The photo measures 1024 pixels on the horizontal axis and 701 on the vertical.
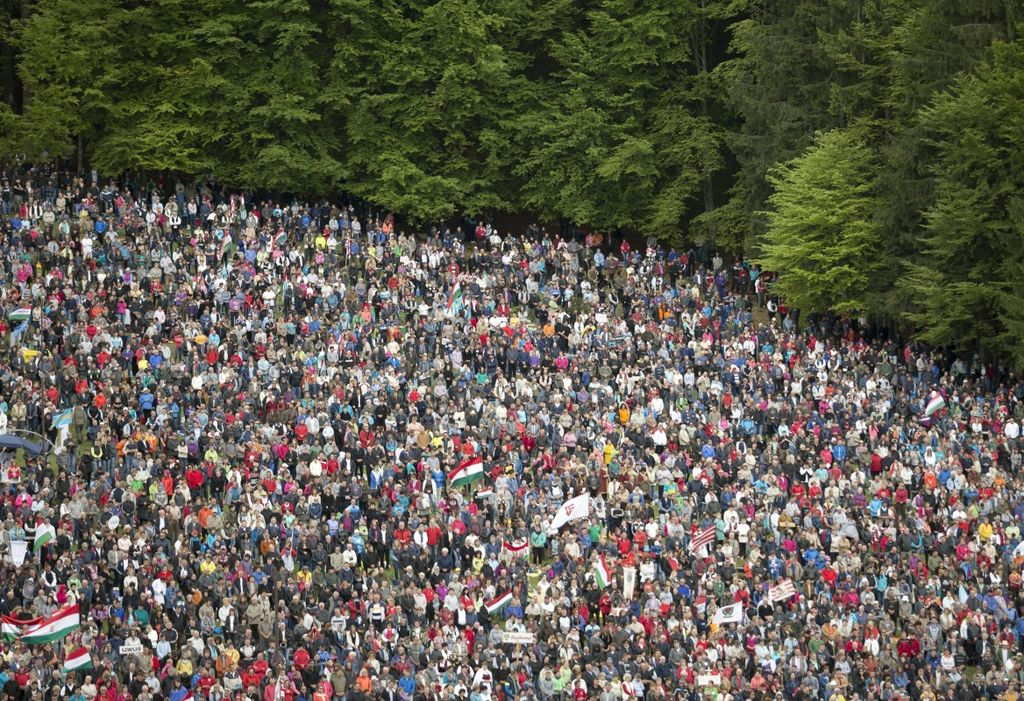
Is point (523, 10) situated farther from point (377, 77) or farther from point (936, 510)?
point (936, 510)

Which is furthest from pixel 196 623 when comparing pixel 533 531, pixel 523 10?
pixel 523 10

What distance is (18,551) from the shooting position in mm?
32219

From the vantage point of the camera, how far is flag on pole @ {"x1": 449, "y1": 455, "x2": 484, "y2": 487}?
121 ft

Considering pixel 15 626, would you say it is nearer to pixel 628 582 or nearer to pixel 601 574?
pixel 601 574

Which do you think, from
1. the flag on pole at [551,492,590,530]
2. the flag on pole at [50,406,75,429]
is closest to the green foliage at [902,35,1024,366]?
the flag on pole at [551,492,590,530]

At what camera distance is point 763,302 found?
5012 centimetres

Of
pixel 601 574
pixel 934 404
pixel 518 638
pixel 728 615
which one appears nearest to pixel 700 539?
pixel 601 574

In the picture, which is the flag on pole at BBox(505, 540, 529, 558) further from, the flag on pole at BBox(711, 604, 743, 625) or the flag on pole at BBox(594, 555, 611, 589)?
the flag on pole at BBox(711, 604, 743, 625)

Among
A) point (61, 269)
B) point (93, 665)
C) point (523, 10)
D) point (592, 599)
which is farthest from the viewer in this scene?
point (523, 10)

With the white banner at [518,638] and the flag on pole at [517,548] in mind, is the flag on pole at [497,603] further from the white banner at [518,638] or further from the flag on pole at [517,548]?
the flag on pole at [517,548]

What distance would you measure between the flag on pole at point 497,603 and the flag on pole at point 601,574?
1.89 m

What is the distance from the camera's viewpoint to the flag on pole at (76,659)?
29594mm

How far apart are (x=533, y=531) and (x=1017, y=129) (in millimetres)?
16358

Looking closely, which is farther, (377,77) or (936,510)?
(377,77)
